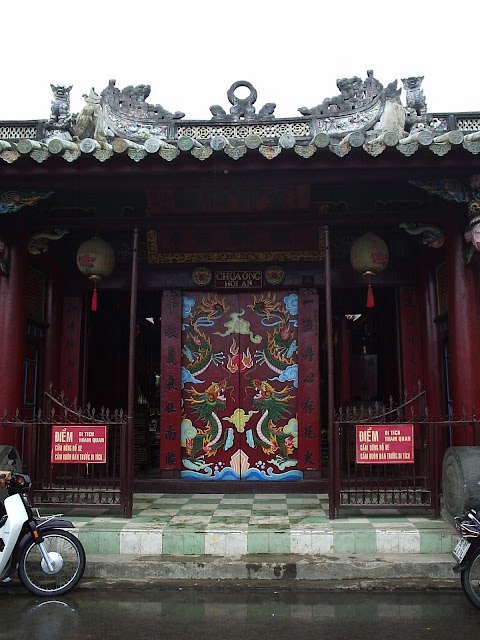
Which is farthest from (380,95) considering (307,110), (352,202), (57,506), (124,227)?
(57,506)

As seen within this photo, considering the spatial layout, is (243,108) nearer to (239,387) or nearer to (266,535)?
(239,387)

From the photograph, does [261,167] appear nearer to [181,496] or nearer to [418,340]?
[418,340]

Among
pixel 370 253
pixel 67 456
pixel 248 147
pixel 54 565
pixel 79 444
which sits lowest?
pixel 54 565

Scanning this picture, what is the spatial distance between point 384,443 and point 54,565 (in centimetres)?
335

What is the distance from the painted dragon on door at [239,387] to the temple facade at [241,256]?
0.07 feet

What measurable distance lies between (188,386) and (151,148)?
3691 mm

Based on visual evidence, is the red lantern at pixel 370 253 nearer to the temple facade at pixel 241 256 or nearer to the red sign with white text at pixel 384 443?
the temple facade at pixel 241 256

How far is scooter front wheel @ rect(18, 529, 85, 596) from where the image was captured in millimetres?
5012

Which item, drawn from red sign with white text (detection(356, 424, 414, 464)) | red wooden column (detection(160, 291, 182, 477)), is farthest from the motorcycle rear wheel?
red wooden column (detection(160, 291, 182, 477))

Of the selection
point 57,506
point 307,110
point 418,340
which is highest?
point 307,110

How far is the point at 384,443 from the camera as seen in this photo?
6.25 metres

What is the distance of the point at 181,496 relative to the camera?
7992mm

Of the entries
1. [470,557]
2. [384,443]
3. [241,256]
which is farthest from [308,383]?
[470,557]

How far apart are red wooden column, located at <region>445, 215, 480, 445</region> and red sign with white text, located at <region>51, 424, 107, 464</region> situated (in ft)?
12.5
